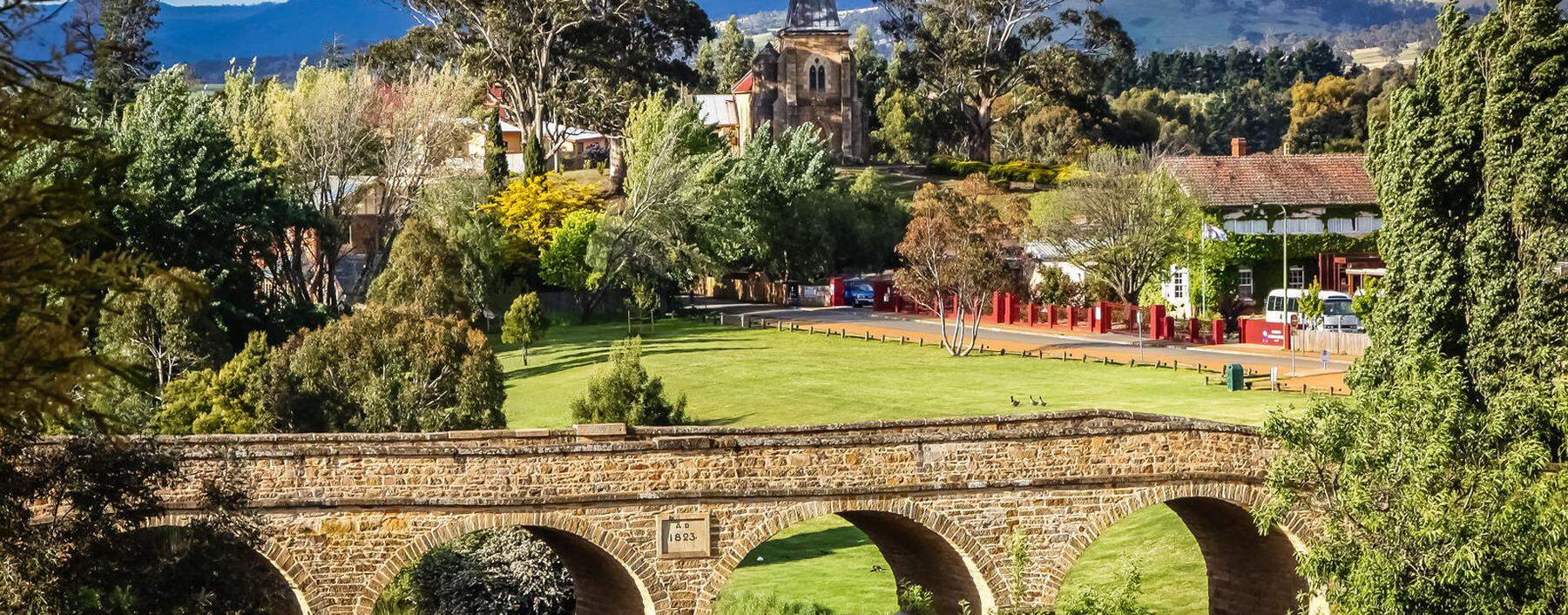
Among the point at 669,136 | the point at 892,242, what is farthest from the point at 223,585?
the point at 892,242

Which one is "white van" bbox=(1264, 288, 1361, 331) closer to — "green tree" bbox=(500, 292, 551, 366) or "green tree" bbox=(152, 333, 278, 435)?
"green tree" bbox=(500, 292, 551, 366)

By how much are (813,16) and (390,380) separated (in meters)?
69.1

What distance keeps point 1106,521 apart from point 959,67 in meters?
80.9

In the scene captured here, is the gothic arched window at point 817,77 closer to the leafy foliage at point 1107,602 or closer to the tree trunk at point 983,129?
the tree trunk at point 983,129

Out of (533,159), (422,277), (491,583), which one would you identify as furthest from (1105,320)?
(491,583)

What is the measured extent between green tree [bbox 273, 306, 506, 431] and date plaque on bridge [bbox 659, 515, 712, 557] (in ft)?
44.0

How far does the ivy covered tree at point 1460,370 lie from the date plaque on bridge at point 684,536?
263 inches

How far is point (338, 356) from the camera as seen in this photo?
3722 cm

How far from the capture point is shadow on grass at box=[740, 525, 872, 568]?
108ft

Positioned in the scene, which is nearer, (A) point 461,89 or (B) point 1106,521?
(B) point 1106,521

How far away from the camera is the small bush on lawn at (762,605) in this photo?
2867 centimetres

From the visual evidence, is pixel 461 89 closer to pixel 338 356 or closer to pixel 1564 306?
pixel 338 356

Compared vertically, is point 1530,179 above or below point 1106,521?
above

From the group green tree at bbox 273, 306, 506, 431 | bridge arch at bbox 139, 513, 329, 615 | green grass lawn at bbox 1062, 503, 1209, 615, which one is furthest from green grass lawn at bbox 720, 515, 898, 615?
bridge arch at bbox 139, 513, 329, 615
